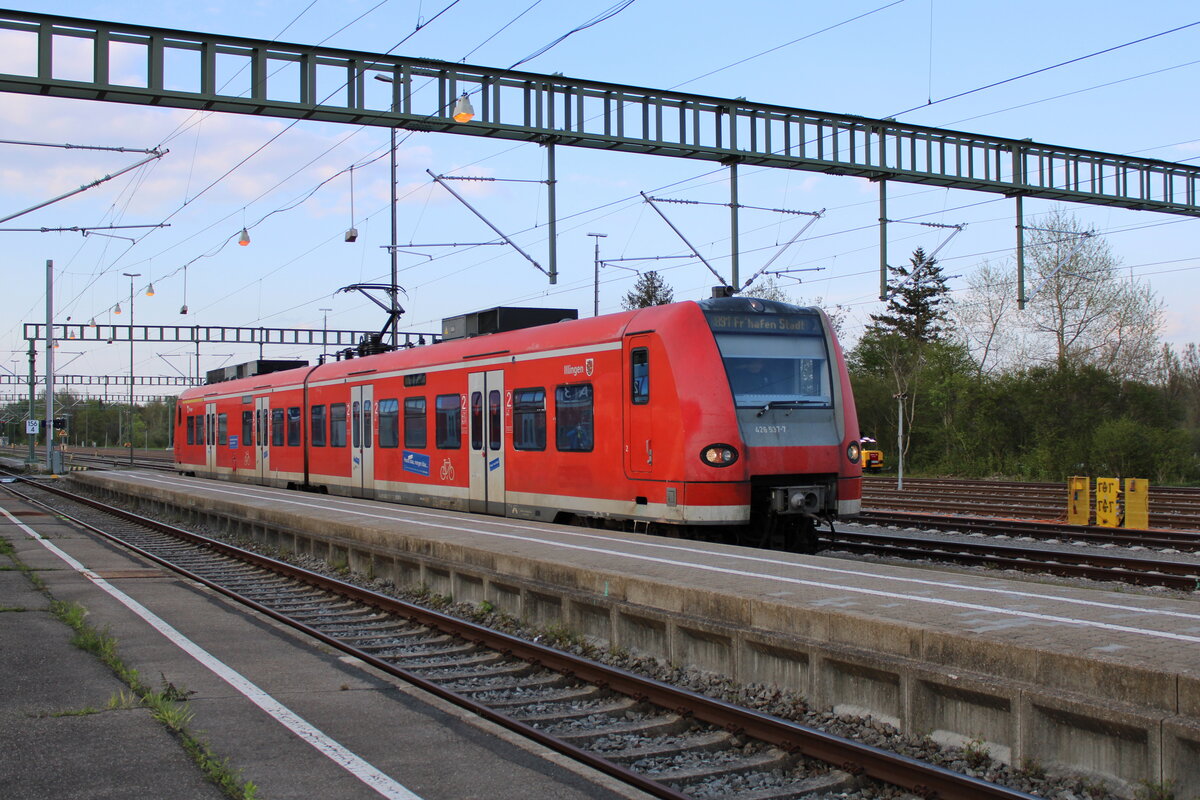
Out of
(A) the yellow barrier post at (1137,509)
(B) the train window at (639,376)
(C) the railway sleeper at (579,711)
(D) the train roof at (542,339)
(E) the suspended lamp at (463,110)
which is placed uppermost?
(E) the suspended lamp at (463,110)

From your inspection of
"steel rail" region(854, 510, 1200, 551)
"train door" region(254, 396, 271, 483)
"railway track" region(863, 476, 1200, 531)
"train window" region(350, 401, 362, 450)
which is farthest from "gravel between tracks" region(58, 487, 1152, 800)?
"train door" region(254, 396, 271, 483)

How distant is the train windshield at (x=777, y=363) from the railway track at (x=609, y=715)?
4.54 meters

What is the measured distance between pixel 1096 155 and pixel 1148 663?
2072cm

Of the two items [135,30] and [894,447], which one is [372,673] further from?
[894,447]

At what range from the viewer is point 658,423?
12.8 meters

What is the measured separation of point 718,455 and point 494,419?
534 cm

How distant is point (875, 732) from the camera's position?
6438mm

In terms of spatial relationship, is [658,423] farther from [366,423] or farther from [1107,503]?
[1107,503]

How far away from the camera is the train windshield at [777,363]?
12.7 m

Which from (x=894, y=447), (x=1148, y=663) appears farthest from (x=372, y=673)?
(x=894, y=447)

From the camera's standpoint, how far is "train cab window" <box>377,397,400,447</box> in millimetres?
20500

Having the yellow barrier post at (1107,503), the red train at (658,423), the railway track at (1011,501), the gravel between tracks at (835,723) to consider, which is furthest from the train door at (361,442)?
the yellow barrier post at (1107,503)

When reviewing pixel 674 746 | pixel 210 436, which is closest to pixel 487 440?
pixel 674 746

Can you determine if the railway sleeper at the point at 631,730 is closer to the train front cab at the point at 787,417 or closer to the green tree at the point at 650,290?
the train front cab at the point at 787,417
